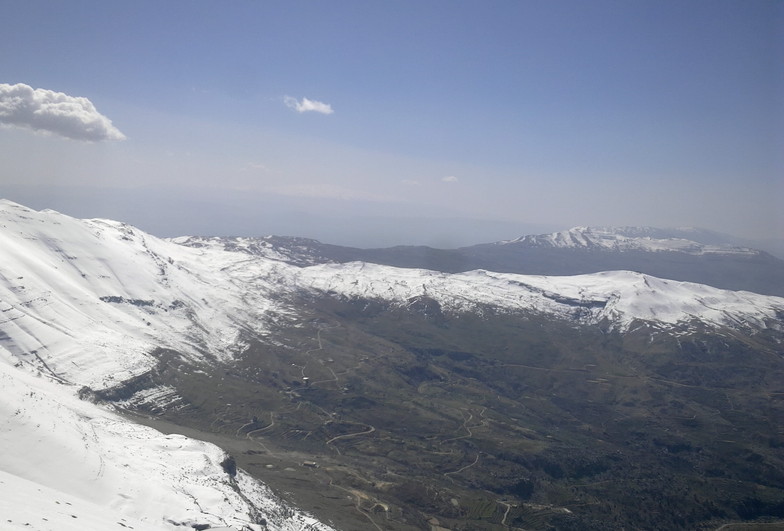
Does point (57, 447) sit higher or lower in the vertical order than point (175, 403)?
higher

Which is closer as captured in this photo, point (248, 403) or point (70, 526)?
point (70, 526)

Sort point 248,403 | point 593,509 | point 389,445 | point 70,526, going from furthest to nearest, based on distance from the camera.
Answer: point 248,403 < point 389,445 < point 593,509 < point 70,526

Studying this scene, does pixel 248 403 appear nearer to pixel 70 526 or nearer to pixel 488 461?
pixel 488 461

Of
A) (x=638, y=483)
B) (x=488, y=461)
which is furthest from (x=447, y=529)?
(x=638, y=483)

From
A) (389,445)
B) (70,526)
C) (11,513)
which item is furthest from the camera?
(389,445)

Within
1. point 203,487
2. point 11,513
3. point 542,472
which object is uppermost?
point 11,513

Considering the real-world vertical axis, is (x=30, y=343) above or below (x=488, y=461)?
above

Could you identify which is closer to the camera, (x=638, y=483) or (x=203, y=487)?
(x=203, y=487)

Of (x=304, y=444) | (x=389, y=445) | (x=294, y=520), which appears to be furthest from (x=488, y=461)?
(x=294, y=520)

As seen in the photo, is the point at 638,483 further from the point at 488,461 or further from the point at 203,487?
the point at 203,487
